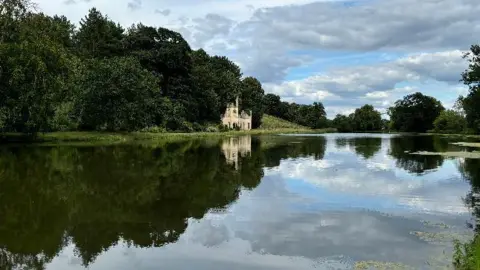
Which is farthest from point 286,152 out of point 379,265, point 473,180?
point 379,265

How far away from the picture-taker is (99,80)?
58875 mm

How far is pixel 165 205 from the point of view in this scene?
51.4 feet

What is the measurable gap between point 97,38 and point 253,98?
47886 mm

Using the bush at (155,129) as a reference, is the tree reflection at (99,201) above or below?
below

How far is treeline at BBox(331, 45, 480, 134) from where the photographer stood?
70.4 meters

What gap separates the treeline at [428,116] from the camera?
70375 millimetres

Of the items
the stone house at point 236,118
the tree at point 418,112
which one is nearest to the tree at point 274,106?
the tree at point 418,112

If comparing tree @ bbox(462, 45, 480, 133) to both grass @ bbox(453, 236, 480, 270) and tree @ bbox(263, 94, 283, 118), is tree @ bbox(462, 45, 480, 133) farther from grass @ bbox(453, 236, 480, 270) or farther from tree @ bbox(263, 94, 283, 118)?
tree @ bbox(263, 94, 283, 118)

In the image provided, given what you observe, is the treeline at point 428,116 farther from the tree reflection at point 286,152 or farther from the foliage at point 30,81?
the foliage at point 30,81

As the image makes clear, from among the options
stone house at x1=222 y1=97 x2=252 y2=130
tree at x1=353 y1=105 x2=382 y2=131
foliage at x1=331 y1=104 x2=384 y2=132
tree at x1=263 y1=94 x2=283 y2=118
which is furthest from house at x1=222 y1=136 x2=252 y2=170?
tree at x1=353 y1=105 x2=382 y2=131

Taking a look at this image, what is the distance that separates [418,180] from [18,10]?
37037 mm

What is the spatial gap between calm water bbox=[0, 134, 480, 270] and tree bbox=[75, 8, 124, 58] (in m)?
69.9

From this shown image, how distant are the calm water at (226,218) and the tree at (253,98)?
100074mm

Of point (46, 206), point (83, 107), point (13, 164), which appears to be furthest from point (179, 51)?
point (46, 206)
